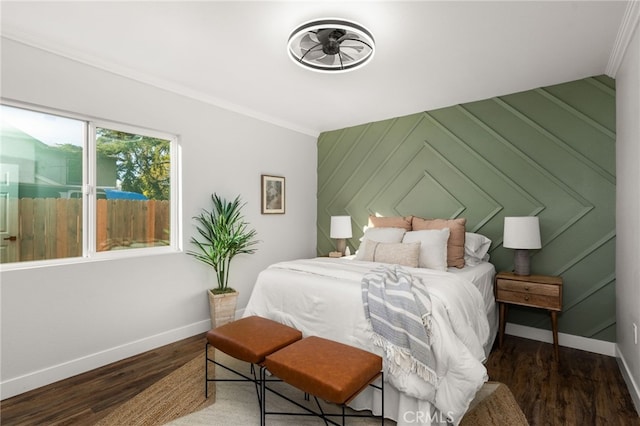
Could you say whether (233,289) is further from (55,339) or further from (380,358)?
(380,358)

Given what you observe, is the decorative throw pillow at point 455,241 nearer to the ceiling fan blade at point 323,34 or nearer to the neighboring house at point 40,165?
the ceiling fan blade at point 323,34

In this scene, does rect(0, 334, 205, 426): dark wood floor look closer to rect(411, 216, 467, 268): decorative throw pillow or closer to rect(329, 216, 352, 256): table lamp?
rect(329, 216, 352, 256): table lamp

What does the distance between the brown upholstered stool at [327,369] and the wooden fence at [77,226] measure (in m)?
2.00

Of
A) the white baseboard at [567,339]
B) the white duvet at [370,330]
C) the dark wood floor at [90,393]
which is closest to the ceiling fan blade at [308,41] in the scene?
the white duvet at [370,330]

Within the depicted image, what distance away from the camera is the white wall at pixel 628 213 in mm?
2148

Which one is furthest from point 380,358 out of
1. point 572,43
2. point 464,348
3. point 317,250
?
point 317,250

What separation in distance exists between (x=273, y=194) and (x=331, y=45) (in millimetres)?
2346

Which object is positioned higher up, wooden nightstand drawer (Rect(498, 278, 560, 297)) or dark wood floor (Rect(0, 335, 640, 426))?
wooden nightstand drawer (Rect(498, 278, 560, 297))

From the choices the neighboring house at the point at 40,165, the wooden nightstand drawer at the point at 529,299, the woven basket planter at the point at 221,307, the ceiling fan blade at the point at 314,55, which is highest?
the ceiling fan blade at the point at 314,55

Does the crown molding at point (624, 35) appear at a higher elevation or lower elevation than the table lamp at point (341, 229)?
higher

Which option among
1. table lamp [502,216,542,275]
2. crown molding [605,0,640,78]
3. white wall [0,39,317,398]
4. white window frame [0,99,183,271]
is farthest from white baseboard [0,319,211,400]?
crown molding [605,0,640,78]

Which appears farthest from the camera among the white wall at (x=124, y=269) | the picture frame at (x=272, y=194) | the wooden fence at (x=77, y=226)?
the picture frame at (x=272, y=194)

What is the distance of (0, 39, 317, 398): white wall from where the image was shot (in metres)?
2.35

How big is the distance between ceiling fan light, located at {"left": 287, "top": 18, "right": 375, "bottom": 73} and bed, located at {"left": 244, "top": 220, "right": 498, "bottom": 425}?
1.63 meters
